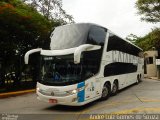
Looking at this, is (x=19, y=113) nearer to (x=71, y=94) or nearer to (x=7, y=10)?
(x=71, y=94)

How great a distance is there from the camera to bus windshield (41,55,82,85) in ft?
30.7

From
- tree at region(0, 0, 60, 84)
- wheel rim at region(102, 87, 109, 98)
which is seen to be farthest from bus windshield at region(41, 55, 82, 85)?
tree at region(0, 0, 60, 84)

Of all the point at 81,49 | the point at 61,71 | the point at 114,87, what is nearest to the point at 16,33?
the point at 114,87

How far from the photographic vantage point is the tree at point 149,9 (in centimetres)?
3247

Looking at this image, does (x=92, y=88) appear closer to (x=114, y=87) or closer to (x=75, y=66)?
(x=75, y=66)

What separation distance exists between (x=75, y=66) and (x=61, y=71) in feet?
2.02

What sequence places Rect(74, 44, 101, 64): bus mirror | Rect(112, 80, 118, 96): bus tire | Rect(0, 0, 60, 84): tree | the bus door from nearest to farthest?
1. Rect(74, 44, 101, 64): bus mirror
2. the bus door
3. Rect(112, 80, 118, 96): bus tire
4. Rect(0, 0, 60, 84): tree

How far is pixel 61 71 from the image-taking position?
9.47m

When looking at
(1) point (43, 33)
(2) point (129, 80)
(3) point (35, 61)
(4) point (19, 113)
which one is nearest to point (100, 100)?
(4) point (19, 113)

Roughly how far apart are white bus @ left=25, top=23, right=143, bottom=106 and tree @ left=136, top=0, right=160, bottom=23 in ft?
75.3

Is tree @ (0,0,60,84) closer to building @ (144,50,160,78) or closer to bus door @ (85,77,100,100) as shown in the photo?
bus door @ (85,77,100,100)

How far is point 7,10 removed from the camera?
1644cm

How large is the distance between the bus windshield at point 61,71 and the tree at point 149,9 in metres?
26.4

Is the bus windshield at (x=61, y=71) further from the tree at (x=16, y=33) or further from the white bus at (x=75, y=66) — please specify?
the tree at (x=16, y=33)
